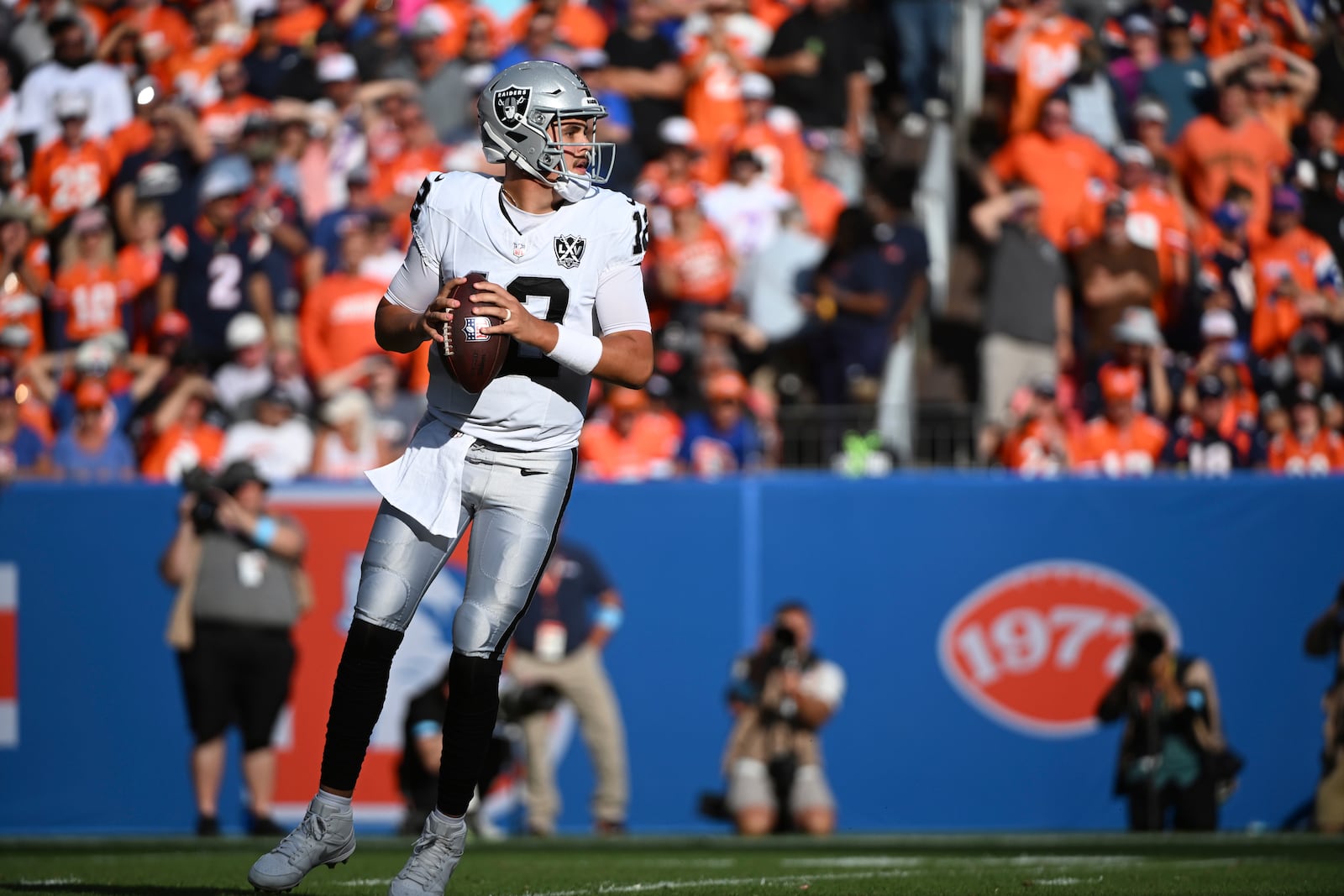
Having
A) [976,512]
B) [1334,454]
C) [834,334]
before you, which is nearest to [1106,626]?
[976,512]

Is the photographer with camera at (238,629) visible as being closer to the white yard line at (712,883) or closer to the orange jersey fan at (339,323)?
the orange jersey fan at (339,323)

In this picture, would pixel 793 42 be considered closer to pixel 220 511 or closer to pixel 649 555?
pixel 649 555

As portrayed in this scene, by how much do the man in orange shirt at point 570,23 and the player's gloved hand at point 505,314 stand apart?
9.02 meters

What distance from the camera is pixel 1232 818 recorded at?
1032 centimetres

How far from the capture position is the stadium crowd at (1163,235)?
11.3 metres

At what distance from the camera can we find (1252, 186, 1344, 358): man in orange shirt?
1166 cm

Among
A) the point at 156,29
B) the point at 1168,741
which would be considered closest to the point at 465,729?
the point at 1168,741

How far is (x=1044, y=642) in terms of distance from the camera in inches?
415

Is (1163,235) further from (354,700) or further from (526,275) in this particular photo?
(354,700)

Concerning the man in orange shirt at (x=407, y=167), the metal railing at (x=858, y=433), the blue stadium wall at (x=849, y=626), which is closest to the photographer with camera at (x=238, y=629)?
the blue stadium wall at (x=849, y=626)

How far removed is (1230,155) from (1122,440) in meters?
2.56

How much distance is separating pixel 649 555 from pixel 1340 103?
5.45 metres

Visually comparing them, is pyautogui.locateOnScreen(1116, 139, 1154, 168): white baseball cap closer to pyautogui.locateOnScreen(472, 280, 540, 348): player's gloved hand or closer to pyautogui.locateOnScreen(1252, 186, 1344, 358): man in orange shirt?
pyautogui.locateOnScreen(1252, 186, 1344, 358): man in orange shirt

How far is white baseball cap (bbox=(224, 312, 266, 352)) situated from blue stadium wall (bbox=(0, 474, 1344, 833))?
116cm
